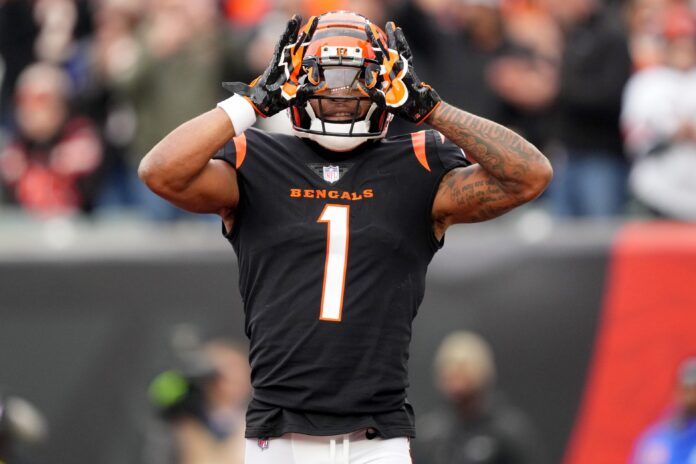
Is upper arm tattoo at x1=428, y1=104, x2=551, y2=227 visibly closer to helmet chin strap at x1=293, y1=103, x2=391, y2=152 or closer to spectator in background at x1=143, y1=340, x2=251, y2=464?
helmet chin strap at x1=293, y1=103, x2=391, y2=152

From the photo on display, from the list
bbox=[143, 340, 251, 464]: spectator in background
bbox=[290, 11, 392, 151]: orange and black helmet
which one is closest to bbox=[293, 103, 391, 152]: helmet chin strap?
bbox=[290, 11, 392, 151]: orange and black helmet

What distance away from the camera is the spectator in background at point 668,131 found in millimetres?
8922

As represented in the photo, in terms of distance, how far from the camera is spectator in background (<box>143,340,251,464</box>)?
788 centimetres

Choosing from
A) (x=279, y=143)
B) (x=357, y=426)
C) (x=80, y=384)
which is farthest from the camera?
(x=80, y=384)

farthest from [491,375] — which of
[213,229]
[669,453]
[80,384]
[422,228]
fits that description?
[422,228]

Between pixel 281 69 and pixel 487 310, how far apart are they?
4.62 m

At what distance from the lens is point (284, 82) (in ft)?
15.0

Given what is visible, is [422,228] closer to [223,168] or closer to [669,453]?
[223,168]

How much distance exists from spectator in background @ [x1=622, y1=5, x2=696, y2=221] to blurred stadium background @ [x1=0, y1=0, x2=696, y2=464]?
1cm

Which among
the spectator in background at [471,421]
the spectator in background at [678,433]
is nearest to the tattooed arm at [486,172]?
the spectator in background at [471,421]

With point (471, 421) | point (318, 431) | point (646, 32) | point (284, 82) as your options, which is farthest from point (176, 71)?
point (318, 431)

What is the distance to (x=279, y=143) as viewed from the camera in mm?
4809

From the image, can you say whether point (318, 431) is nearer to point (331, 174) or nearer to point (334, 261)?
point (334, 261)

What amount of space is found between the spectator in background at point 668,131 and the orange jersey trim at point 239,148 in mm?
4728
